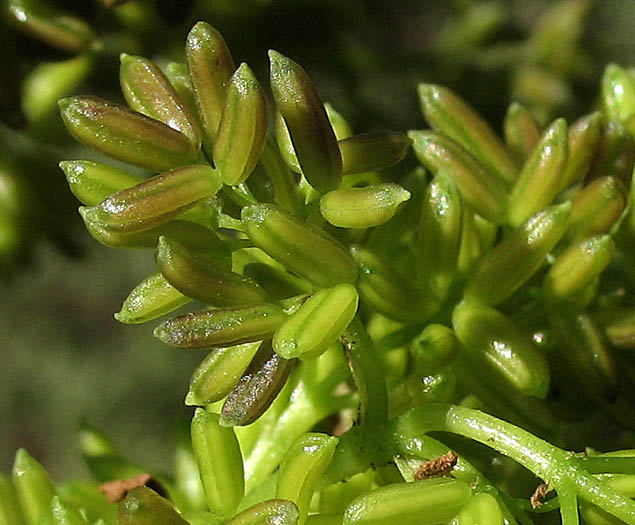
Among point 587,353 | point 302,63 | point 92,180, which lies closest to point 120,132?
point 92,180

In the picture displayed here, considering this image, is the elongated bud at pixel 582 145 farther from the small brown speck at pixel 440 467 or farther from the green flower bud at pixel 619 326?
the small brown speck at pixel 440 467

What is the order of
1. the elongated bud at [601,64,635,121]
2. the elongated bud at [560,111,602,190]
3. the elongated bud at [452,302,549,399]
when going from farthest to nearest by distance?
the elongated bud at [601,64,635,121] → the elongated bud at [560,111,602,190] → the elongated bud at [452,302,549,399]

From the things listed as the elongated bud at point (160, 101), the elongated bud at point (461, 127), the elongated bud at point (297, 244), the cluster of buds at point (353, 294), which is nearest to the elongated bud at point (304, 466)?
the cluster of buds at point (353, 294)

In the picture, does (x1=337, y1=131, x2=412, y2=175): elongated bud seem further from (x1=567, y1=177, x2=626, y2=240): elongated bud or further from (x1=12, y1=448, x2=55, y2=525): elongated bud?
(x1=12, y1=448, x2=55, y2=525): elongated bud

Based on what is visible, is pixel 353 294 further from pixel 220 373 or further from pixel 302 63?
pixel 302 63

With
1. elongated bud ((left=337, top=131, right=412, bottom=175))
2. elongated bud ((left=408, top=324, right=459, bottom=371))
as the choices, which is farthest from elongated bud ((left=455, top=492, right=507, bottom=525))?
elongated bud ((left=337, top=131, right=412, bottom=175))

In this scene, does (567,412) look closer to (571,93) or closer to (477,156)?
(477,156)
